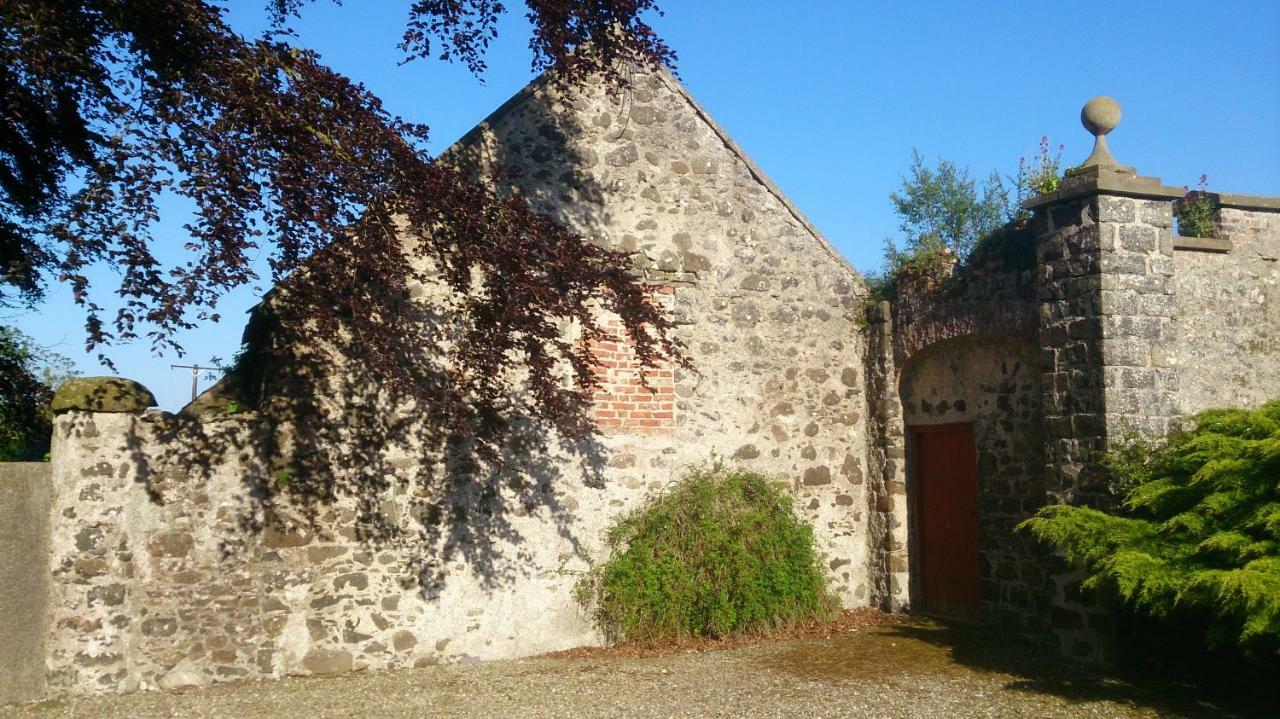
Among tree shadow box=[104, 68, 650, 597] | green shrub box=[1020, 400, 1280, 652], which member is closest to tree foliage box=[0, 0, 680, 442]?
tree shadow box=[104, 68, 650, 597]

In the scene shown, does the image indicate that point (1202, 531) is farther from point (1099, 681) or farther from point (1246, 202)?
point (1246, 202)

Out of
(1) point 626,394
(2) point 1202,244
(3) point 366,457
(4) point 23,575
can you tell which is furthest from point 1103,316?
(4) point 23,575

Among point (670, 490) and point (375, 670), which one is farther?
point (670, 490)

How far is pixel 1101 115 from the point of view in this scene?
300 inches

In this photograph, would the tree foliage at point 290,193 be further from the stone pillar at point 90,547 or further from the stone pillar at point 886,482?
the stone pillar at point 886,482

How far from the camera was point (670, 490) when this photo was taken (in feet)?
28.8

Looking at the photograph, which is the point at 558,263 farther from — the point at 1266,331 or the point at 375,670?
the point at 1266,331

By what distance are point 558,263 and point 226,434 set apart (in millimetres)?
3025

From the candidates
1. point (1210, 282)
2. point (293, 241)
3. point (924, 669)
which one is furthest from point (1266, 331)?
point (293, 241)

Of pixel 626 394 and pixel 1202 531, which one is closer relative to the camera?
pixel 1202 531

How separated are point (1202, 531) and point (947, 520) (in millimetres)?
3554

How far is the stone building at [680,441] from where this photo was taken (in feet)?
22.9

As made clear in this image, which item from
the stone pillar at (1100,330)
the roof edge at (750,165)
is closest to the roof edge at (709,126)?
the roof edge at (750,165)

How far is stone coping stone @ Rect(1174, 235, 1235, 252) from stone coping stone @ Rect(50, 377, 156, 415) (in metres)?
8.54
